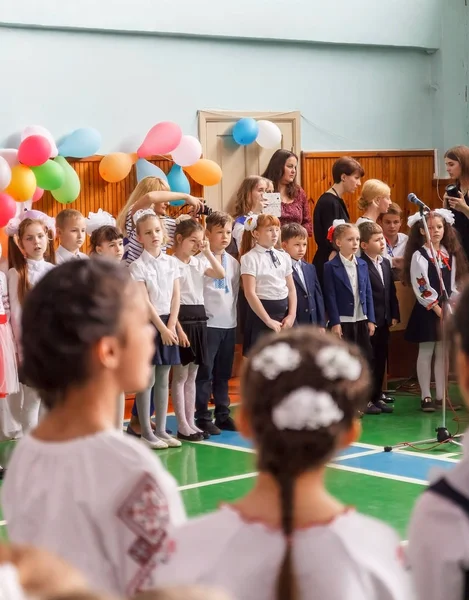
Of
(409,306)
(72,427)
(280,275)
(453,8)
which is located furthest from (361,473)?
(453,8)

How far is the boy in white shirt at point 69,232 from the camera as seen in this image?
20.5 ft

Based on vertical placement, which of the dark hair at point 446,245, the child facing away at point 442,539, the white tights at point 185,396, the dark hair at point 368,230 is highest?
the dark hair at point 368,230

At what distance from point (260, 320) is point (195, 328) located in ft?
1.83

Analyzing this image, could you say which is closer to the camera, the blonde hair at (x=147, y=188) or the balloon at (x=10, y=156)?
the balloon at (x=10, y=156)

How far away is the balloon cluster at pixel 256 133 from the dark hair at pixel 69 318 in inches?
280

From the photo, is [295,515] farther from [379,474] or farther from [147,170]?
[147,170]

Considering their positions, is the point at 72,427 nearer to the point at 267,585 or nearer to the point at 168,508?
the point at 168,508

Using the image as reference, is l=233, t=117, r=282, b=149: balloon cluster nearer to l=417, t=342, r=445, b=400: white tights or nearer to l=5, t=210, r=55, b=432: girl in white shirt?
l=417, t=342, r=445, b=400: white tights

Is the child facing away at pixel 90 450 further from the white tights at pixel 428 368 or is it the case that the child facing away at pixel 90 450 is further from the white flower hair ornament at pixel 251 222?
the white tights at pixel 428 368

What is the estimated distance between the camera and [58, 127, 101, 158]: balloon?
7641 mm

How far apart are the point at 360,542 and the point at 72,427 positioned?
54cm

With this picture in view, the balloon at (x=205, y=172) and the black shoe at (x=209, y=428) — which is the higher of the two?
the balloon at (x=205, y=172)

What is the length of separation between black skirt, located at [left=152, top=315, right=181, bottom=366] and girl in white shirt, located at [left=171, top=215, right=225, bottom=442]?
0.10 meters

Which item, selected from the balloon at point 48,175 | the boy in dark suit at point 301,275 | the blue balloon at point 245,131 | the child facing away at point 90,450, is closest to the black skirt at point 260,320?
the boy in dark suit at point 301,275
